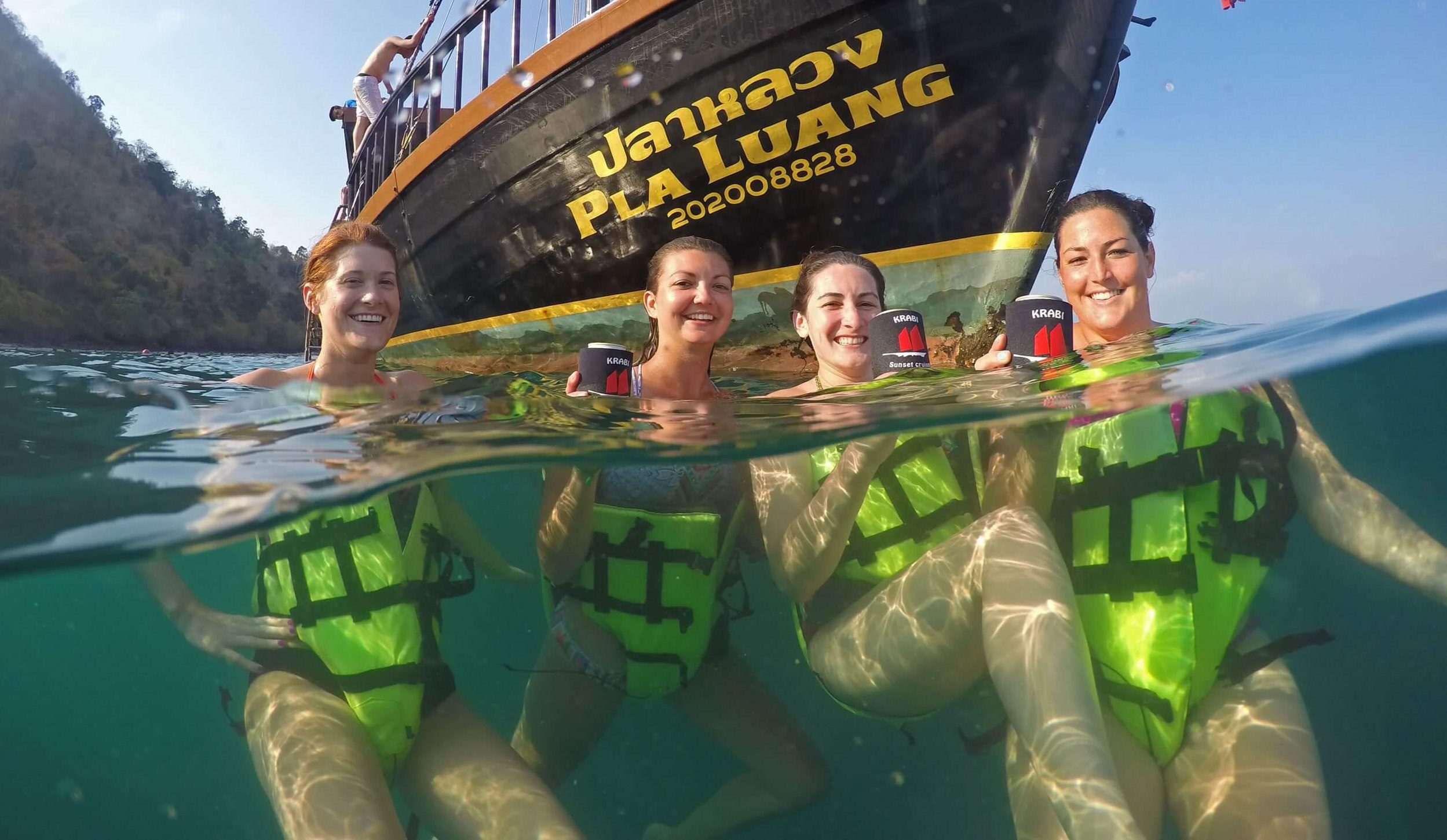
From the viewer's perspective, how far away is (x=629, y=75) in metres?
6.39

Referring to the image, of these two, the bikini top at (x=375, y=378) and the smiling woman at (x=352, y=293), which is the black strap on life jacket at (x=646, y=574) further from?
the bikini top at (x=375, y=378)

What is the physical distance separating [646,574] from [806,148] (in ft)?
13.7

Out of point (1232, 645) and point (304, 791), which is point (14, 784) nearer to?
point (304, 791)

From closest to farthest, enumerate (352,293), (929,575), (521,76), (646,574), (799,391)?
(929,575)
(646,574)
(352,293)
(799,391)
(521,76)

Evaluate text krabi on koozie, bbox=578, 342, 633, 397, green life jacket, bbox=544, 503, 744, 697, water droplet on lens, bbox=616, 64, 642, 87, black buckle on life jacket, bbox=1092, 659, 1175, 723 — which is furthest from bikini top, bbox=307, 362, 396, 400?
black buckle on life jacket, bbox=1092, 659, 1175, 723

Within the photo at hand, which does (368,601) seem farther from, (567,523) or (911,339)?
(911,339)

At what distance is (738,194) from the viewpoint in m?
6.41

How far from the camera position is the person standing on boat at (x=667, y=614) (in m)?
3.43

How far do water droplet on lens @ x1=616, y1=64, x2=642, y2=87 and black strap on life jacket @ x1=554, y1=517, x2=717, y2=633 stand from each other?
4.50m

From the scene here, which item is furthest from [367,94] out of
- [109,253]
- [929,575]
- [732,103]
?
[109,253]

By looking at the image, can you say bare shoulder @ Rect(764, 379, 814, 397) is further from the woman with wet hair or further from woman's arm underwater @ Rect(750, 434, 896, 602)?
woman's arm underwater @ Rect(750, 434, 896, 602)

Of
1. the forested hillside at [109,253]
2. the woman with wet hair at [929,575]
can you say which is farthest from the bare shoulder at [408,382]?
the forested hillside at [109,253]

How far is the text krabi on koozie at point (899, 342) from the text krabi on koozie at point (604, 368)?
1023 mm

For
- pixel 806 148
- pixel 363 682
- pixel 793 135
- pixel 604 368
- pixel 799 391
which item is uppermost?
Result: pixel 793 135
